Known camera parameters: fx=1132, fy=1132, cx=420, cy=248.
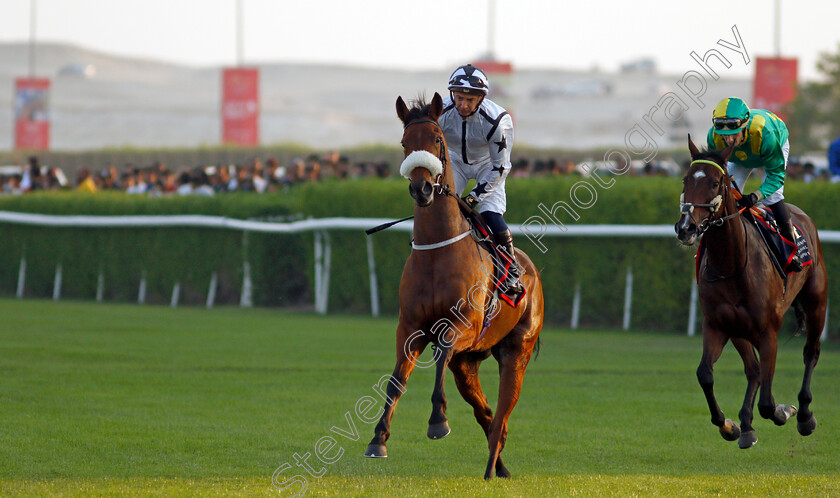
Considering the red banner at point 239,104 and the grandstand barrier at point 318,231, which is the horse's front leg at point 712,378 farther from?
the red banner at point 239,104

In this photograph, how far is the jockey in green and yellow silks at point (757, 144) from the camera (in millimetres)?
7219

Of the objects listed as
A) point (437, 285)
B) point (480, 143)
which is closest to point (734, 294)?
point (480, 143)

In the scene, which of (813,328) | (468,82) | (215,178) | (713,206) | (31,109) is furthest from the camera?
(31,109)

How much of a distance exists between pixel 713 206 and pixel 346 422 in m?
2.91

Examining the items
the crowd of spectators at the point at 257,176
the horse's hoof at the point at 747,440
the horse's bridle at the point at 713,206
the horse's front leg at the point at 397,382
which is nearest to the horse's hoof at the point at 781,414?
the horse's hoof at the point at 747,440

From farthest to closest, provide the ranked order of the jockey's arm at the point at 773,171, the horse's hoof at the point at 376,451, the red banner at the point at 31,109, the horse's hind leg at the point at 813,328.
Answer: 1. the red banner at the point at 31,109
2. the horse's hind leg at the point at 813,328
3. the jockey's arm at the point at 773,171
4. the horse's hoof at the point at 376,451

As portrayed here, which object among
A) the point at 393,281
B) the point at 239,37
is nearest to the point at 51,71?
the point at 239,37

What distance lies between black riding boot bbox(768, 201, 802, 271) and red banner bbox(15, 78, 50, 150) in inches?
1376

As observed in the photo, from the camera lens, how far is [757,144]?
7367 millimetres

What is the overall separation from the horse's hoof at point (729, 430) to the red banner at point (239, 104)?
3138 centimetres

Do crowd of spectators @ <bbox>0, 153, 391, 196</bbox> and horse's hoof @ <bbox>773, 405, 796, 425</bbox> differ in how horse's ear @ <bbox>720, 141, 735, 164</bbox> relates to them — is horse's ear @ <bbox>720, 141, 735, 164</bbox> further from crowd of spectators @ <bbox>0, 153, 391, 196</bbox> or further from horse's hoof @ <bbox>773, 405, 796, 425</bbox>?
crowd of spectators @ <bbox>0, 153, 391, 196</bbox>

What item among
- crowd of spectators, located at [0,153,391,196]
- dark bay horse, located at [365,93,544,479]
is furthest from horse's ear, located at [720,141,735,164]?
crowd of spectators, located at [0,153,391,196]

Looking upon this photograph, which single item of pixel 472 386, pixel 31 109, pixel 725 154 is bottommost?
pixel 472 386

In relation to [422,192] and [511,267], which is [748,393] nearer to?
[511,267]
